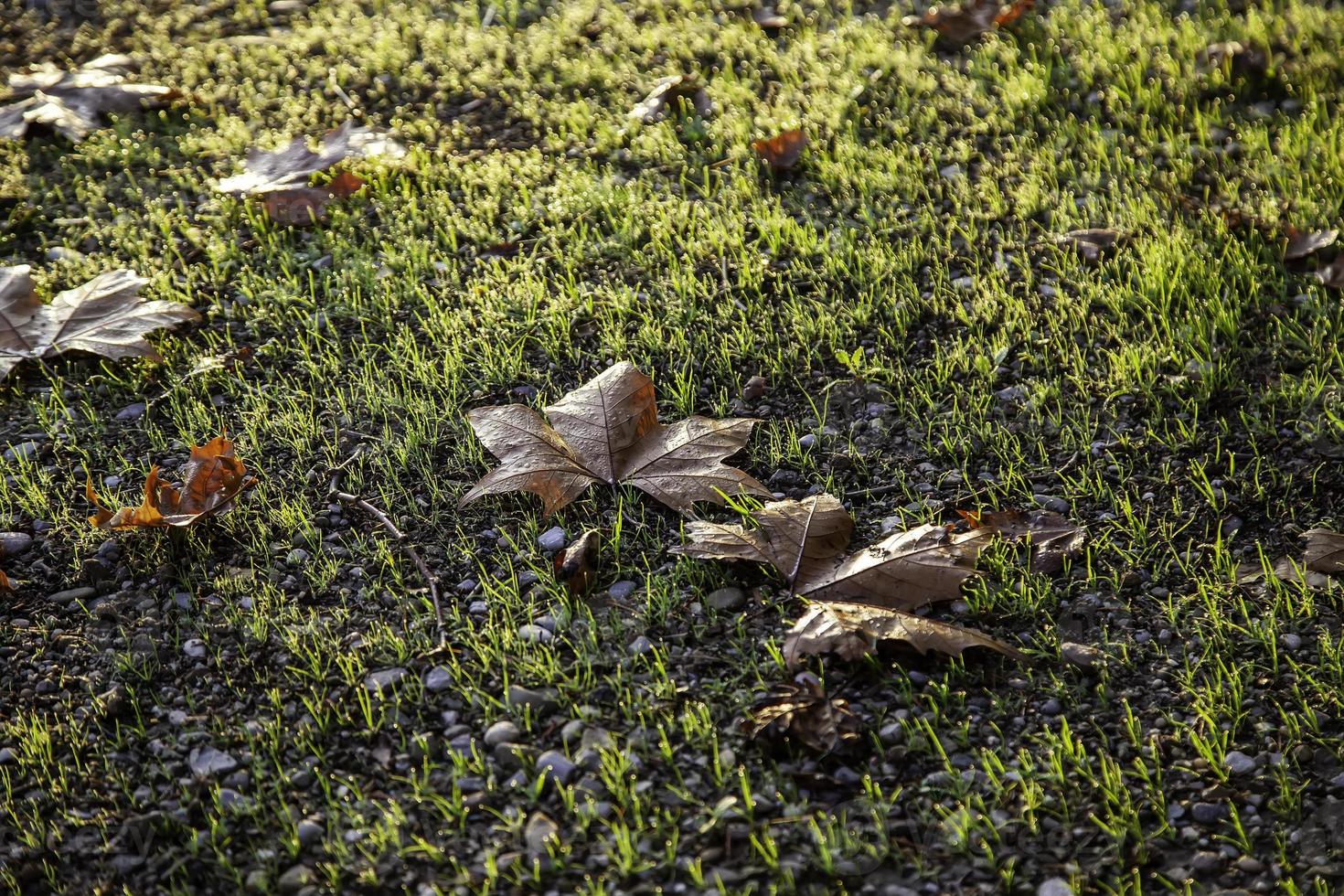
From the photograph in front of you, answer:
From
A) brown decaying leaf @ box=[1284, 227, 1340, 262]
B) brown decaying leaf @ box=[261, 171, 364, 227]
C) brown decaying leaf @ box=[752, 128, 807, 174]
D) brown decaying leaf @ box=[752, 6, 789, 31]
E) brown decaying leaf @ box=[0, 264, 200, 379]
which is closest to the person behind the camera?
brown decaying leaf @ box=[0, 264, 200, 379]

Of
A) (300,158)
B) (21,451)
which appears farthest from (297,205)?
(21,451)

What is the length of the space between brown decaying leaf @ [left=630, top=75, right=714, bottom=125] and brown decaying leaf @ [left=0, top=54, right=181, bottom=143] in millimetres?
1872

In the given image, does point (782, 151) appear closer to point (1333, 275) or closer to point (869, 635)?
point (1333, 275)

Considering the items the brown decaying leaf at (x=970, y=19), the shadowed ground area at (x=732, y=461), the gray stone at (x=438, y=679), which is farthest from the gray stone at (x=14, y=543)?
the brown decaying leaf at (x=970, y=19)

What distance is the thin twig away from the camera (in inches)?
91.1

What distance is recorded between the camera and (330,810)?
1.98 meters

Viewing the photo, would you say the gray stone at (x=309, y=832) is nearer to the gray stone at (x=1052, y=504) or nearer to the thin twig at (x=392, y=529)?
the thin twig at (x=392, y=529)

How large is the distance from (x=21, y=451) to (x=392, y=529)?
112 cm

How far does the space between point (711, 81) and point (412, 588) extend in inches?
107

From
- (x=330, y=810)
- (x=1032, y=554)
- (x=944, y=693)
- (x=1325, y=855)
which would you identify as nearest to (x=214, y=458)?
(x=330, y=810)

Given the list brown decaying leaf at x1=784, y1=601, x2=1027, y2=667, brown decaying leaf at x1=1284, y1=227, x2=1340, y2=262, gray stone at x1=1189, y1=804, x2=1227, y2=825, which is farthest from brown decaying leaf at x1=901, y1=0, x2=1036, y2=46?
gray stone at x1=1189, y1=804, x2=1227, y2=825

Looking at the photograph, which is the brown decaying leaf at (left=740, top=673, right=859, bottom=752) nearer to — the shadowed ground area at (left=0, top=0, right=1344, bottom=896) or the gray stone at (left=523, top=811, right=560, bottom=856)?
the shadowed ground area at (left=0, top=0, right=1344, bottom=896)

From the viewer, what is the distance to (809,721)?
204 centimetres

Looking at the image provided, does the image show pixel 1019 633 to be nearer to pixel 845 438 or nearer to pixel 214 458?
pixel 845 438
